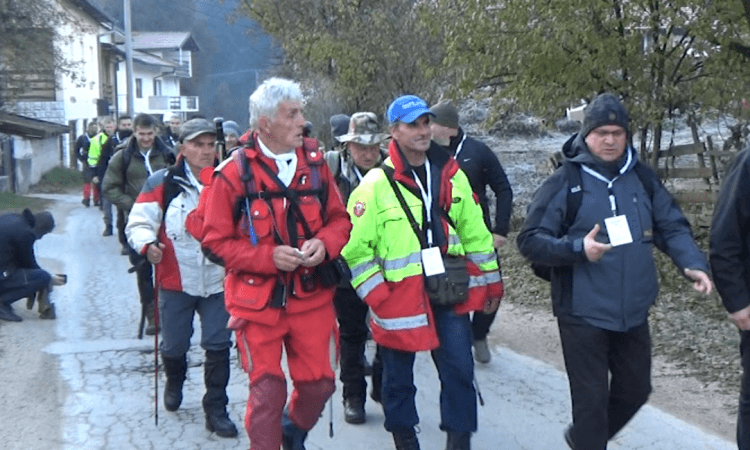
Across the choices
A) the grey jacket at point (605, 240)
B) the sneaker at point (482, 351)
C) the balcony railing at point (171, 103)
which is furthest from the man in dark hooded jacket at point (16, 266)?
the balcony railing at point (171, 103)

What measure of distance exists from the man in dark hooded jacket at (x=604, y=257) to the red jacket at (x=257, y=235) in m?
0.98

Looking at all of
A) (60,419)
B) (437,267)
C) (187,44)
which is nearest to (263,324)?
(437,267)

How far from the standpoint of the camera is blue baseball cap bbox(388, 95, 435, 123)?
5238mm

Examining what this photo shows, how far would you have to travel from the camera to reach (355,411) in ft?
A: 20.9

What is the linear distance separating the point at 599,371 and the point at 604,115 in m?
1.15

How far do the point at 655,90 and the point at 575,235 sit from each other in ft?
21.3

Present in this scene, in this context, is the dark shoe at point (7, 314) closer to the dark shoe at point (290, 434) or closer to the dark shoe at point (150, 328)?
the dark shoe at point (150, 328)

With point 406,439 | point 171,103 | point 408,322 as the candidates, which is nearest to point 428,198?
point 408,322

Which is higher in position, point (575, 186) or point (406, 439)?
point (575, 186)

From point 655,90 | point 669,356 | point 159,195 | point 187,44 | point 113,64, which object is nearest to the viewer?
point 159,195

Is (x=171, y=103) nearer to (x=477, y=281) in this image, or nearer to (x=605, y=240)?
(x=477, y=281)

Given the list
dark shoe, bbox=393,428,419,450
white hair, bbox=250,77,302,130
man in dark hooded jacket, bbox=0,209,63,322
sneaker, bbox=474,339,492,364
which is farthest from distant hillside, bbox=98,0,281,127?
white hair, bbox=250,77,302,130

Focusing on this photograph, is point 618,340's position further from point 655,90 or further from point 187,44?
→ point 187,44

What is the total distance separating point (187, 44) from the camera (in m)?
82.2
